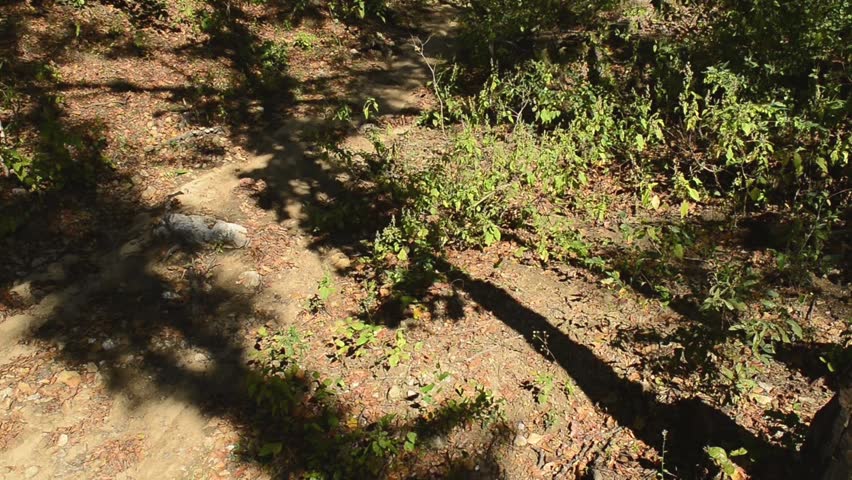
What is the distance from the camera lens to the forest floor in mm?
5133

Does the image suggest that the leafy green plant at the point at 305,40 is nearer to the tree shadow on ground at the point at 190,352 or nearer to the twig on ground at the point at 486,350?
the tree shadow on ground at the point at 190,352

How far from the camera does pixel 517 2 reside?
10.5m

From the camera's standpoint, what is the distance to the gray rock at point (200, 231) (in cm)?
782

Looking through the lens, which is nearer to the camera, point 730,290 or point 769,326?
point 769,326

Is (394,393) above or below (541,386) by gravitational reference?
below

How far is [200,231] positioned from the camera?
7.84m

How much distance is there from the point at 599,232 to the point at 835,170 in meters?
2.87

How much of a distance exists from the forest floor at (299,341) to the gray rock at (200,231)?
0.14 metres

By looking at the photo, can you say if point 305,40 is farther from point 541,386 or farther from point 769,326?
point 769,326

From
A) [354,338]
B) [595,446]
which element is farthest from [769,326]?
[354,338]

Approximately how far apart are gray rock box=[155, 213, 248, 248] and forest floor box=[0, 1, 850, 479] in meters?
0.14

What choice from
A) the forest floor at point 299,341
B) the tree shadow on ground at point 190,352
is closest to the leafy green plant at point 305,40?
the forest floor at point 299,341

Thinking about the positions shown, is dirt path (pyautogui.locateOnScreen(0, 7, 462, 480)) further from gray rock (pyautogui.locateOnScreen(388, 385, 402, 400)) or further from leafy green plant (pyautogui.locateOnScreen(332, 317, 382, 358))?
gray rock (pyautogui.locateOnScreen(388, 385, 402, 400))

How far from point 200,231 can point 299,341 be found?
2491mm
